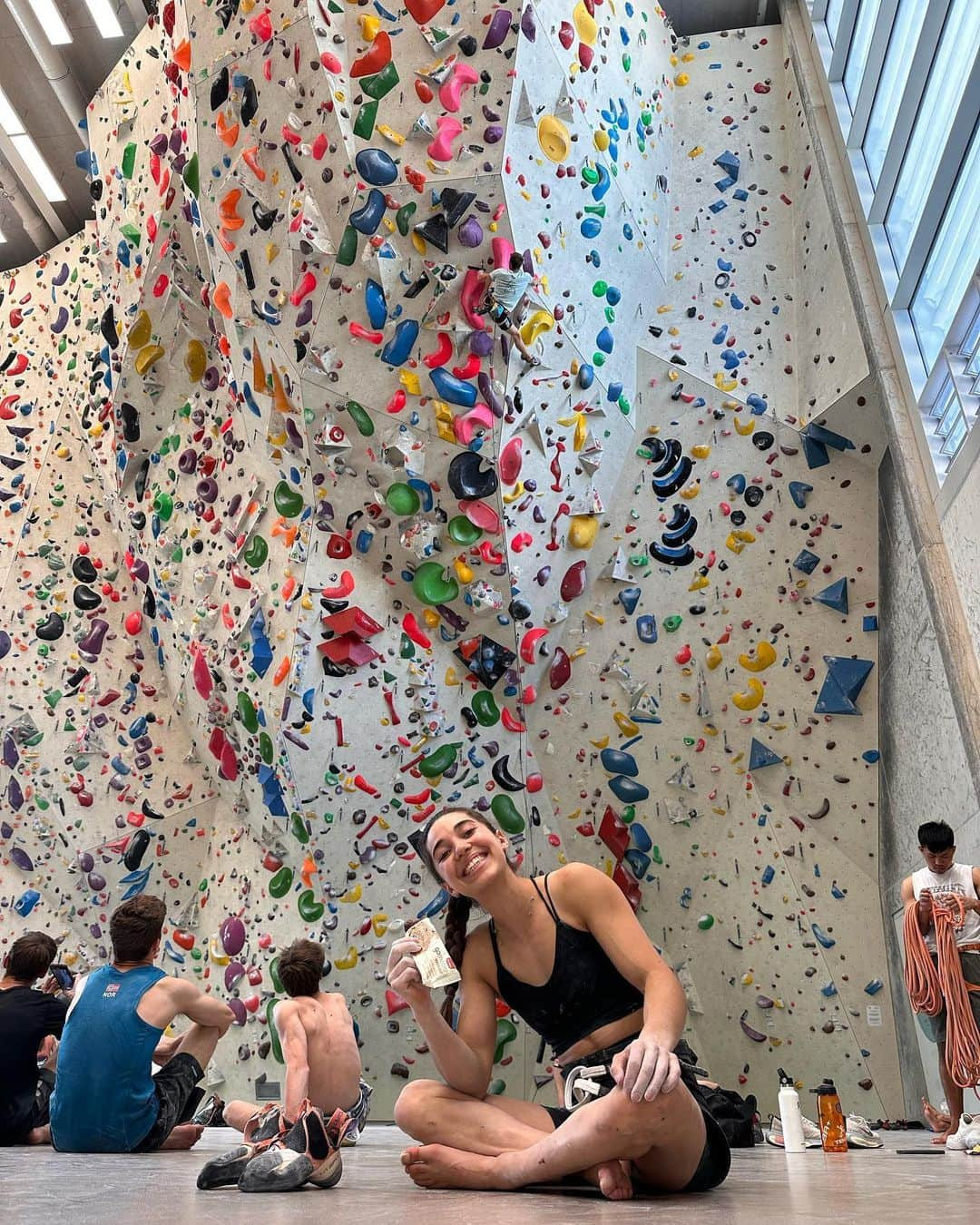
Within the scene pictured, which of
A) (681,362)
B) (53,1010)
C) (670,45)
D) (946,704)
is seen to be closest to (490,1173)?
(53,1010)

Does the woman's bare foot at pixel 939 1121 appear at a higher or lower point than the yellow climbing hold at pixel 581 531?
lower

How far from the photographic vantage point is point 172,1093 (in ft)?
12.6

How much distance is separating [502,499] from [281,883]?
299cm

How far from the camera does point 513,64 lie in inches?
250

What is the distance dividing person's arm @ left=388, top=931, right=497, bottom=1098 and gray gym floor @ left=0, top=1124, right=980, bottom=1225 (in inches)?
9.4

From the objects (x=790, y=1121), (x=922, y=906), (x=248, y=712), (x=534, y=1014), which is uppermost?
(x=248, y=712)

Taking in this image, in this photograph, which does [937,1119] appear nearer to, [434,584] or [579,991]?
[579,991]

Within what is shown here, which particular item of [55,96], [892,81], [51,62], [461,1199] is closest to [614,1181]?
[461,1199]

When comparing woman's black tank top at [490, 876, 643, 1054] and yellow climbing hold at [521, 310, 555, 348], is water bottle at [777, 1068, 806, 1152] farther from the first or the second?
yellow climbing hold at [521, 310, 555, 348]

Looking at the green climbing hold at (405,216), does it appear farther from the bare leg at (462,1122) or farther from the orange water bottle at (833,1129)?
the bare leg at (462,1122)

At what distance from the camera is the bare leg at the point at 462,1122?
7.39 ft

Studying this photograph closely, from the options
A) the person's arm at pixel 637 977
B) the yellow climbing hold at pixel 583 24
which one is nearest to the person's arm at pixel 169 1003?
the person's arm at pixel 637 977

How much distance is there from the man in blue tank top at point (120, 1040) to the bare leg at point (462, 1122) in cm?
151

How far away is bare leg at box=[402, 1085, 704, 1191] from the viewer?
1890mm
